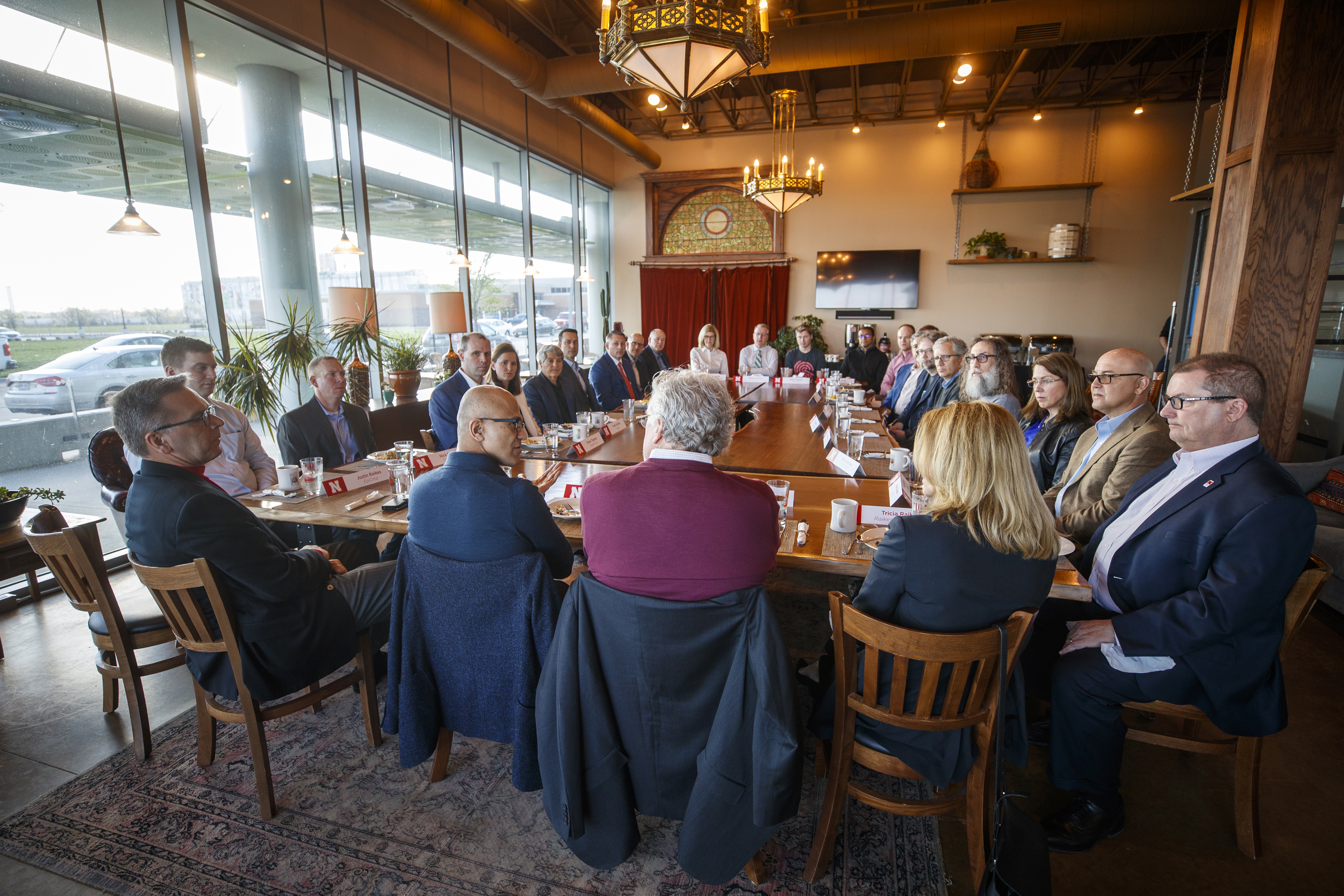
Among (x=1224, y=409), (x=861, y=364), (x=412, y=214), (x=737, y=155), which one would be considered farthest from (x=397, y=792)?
(x=737, y=155)

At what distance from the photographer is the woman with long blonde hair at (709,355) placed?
24.2 feet

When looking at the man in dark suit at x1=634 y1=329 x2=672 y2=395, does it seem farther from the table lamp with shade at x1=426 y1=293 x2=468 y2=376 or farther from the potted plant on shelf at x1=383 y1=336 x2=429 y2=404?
A: the potted plant on shelf at x1=383 y1=336 x2=429 y2=404

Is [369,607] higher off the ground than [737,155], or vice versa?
[737,155]

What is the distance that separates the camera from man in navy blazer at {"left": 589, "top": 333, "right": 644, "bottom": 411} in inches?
242

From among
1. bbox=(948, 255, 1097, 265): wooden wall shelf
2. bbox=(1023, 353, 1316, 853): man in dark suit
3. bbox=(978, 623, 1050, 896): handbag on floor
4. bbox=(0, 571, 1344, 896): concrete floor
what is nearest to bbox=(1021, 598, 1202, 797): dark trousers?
bbox=(1023, 353, 1316, 853): man in dark suit

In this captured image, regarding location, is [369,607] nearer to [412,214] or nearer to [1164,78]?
[412,214]

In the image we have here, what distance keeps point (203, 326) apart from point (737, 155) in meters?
7.49

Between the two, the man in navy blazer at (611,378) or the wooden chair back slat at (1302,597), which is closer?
the wooden chair back slat at (1302,597)

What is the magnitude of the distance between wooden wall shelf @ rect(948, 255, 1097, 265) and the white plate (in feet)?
26.0

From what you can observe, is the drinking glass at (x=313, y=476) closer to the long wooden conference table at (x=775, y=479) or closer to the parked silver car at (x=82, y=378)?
the long wooden conference table at (x=775, y=479)

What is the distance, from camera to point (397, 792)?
80.4 inches

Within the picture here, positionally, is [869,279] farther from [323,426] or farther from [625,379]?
[323,426]

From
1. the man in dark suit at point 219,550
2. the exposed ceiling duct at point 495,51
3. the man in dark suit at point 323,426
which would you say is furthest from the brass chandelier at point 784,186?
the man in dark suit at point 219,550

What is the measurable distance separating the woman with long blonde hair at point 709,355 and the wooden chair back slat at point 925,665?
589 centimetres
